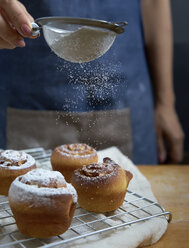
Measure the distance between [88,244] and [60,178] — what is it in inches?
6.9

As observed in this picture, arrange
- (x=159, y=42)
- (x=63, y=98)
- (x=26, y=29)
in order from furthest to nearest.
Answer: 1. (x=159, y=42)
2. (x=63, y=98)
3. (x=26, y=29)

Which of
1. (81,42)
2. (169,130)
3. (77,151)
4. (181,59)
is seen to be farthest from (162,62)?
(81,42)

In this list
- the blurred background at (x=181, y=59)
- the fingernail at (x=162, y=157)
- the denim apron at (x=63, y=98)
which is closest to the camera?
the denim apron at (x=63, y=98)

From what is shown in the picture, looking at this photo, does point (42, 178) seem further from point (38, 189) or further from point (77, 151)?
point (77, 151)

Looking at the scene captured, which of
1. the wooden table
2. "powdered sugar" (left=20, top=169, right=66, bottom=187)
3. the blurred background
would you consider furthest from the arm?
"powdered sugar" (left=20, top=169, right=66, bottom=187)

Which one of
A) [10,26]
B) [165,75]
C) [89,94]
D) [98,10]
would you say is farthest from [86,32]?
[165,75]

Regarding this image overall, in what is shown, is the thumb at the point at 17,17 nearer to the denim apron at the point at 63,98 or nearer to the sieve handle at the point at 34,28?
the sieve handle at the point at 34,28

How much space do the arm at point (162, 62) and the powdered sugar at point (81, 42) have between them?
89cm

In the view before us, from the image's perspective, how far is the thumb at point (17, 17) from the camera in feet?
3.23

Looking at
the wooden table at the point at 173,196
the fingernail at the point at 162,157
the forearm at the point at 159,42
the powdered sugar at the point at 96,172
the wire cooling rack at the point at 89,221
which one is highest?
the forearm at the point at 159,42

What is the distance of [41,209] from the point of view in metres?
0.87

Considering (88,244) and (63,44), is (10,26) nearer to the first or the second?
(63,44)

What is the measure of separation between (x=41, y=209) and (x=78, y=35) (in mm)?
458

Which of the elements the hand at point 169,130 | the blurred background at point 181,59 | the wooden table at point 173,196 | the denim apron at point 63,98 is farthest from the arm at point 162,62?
the blurred background at point 181,59
